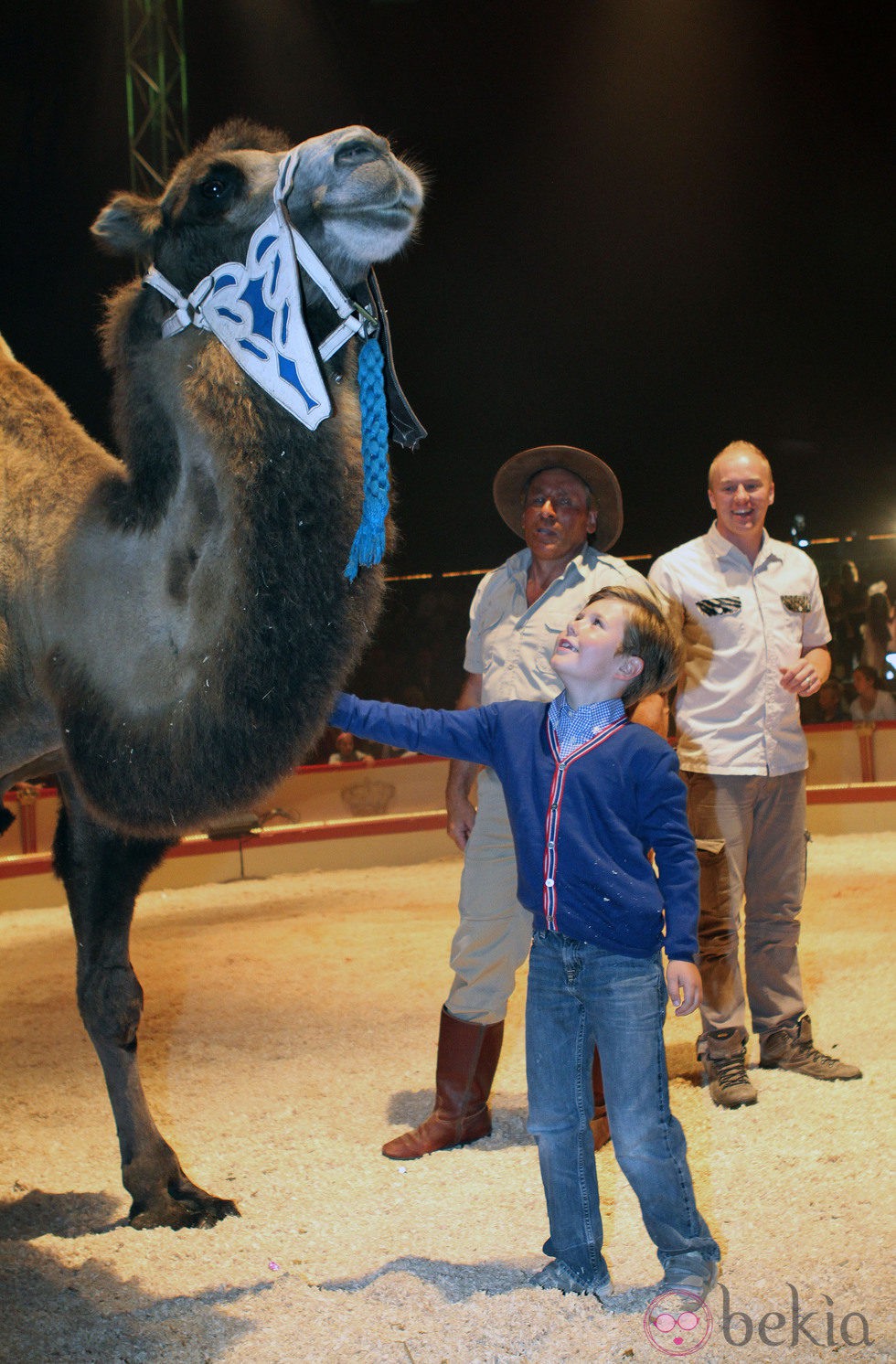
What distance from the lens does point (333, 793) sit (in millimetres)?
9766

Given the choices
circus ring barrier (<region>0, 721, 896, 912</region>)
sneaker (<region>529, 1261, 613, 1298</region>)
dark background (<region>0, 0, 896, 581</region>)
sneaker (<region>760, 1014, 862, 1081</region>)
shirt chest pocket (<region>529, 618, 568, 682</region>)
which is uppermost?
dark background (<region>0, 0, 896, 581</region>)

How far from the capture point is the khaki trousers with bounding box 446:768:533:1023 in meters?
3.60

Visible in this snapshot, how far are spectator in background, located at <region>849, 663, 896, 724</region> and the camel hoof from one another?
30.0 feet

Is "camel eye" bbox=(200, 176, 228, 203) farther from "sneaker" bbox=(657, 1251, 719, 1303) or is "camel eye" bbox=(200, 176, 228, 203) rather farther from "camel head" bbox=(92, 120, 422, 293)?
"sneaker" bbox=(657, 1251, 719, 1303)

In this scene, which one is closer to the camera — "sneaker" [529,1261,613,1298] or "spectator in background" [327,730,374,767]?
"sneaker" [529,1261,613,1298]

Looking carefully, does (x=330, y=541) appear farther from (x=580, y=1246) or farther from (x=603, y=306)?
(x=603, y=306)

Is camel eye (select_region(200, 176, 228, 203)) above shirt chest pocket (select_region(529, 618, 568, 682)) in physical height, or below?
above

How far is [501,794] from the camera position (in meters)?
3.62

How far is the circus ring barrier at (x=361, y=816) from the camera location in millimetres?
8891

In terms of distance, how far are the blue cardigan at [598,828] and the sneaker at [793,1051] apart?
2.07m

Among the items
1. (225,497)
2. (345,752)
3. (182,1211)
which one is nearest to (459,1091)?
(182,1211)

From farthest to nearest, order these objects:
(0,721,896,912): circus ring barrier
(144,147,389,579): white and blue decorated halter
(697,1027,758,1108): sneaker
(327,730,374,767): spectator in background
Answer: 1. (327,730,374,767): spectator in background
2. (0,721,896,912): circus ring barrier
3. (697,1027,758,1108): sneaker
4. (144,147,389,579): white and blue decorated halter

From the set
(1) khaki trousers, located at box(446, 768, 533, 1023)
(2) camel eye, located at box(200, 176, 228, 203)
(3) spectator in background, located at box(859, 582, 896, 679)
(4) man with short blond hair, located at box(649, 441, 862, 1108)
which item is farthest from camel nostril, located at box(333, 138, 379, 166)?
(3) spectator in background, located at box(859, 582, 896, 679)

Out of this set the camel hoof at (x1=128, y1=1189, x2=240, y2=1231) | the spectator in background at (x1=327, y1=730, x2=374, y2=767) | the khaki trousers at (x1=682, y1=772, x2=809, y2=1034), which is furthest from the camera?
the spectator in background at (x1=327, y1=730, x2=374, y2=767)
